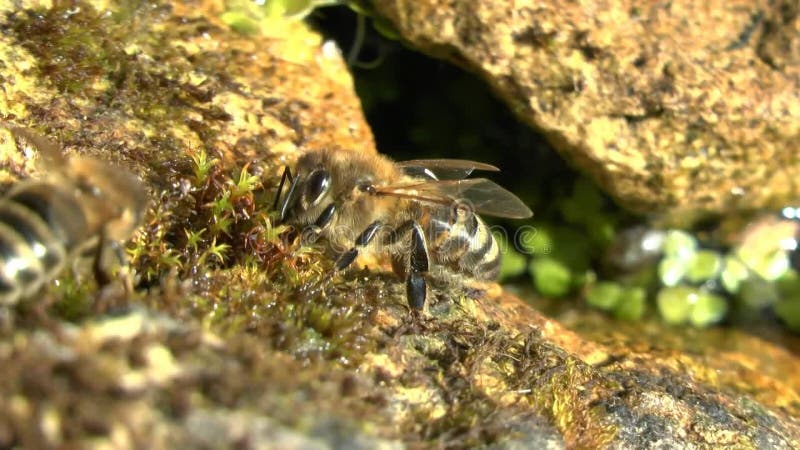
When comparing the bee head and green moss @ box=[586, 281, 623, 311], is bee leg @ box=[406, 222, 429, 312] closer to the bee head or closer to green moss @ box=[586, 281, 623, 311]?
the bee head

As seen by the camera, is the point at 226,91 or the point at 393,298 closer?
the point at 393,298

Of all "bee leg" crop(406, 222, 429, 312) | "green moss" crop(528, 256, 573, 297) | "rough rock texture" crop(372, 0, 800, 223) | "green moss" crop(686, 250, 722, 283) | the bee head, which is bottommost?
"green moss" crop(528, 256, 573, 297)

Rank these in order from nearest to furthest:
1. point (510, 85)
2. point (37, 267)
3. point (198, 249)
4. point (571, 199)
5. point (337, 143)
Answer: point (37, 267)
point (198, 249)
point (337, 143)
point (510, 85)
point (571, 199)

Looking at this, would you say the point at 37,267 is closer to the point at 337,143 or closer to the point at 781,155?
the point at 337,143

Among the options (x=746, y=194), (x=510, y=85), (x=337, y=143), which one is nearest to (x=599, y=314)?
(x=746, y=194)

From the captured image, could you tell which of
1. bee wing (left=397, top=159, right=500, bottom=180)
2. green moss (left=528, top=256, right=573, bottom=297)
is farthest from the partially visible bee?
green moss (left=528, top=256, right=573, bottom=297)

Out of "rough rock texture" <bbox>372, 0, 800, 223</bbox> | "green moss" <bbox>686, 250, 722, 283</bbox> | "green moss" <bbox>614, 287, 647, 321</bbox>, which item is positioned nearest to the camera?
"rough rock texture" <bbox>372, 0, 800, 223</bbox>

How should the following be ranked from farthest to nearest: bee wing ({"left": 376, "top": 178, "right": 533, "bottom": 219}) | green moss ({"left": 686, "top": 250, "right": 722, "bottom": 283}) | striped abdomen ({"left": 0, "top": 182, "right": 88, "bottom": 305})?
green moss ({"left": 686, "top": 250, "right": 722, "bottom": 283})
bee wing ({"left": 376, "top": 178, "right": 533, "bottom": 219})
striped abdomen ({"left": 0, "top": 182, "right": 88, "bottom": 305})

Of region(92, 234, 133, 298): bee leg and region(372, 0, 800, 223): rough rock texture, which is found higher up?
region(372, 0, 800, 223): rough rock texture
